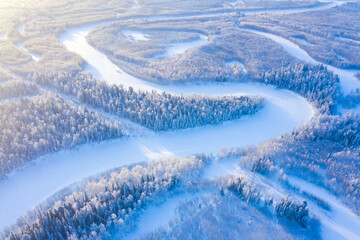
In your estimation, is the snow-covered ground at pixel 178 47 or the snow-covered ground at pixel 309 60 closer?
the snow-covered ground at pixel 309 60

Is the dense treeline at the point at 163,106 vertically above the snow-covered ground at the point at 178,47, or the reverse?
the snow-covered ground at the point at 178,47

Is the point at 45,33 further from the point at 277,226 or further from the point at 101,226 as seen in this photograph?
the point at 277,226

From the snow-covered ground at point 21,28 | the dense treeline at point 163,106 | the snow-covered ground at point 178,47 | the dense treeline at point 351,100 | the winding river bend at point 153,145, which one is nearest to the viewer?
the winding river bend at point 153,145

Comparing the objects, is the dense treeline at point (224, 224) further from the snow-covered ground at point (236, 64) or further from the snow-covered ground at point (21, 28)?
the snow-covered ground at point (21, 28)

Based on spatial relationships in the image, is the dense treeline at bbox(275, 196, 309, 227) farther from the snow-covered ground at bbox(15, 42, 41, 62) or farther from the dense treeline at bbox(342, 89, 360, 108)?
the snow-covered ground at bbox(15, 42, 41, 62)

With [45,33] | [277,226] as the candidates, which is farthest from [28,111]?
[45,33]

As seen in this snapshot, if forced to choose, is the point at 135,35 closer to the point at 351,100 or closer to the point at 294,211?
the point at 351,100

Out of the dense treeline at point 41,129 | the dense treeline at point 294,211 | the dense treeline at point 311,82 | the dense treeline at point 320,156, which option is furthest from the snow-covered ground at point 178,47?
the dense treeline at point 294,211
